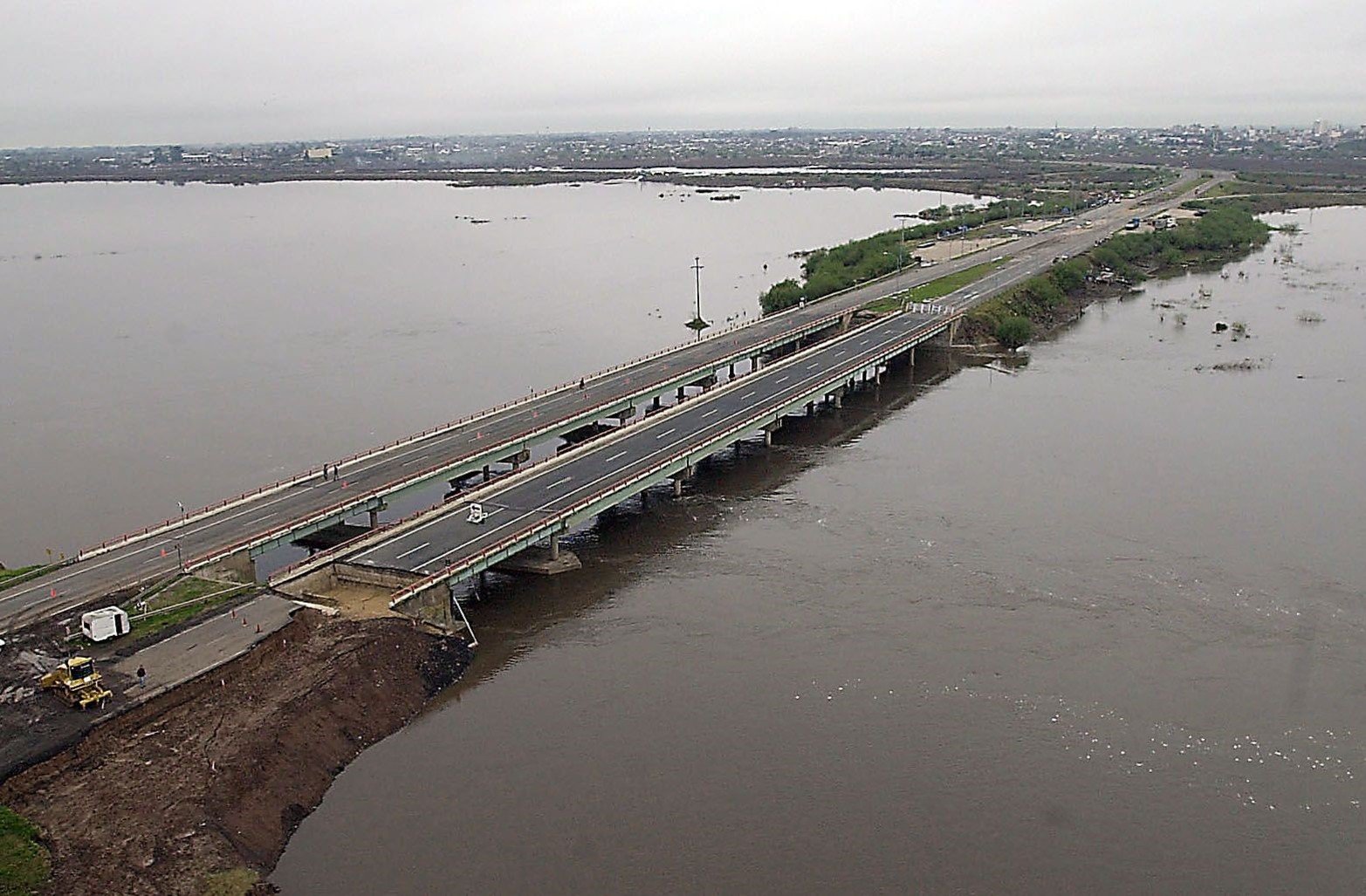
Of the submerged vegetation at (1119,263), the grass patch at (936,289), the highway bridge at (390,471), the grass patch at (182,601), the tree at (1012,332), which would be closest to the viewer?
the grass patch at (182,601)

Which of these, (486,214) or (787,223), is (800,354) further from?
(486,214)

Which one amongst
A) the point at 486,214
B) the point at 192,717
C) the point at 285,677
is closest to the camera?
the point at 192,717

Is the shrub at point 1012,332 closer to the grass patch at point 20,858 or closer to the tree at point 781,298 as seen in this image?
the tree at point 781,298

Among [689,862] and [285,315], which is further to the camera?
[285,315]

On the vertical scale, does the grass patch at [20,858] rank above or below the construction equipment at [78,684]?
below

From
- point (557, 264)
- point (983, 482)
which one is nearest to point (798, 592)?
point (983, 482)

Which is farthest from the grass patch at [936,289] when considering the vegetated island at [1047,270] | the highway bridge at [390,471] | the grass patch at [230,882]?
the grass patch at [230,882]
